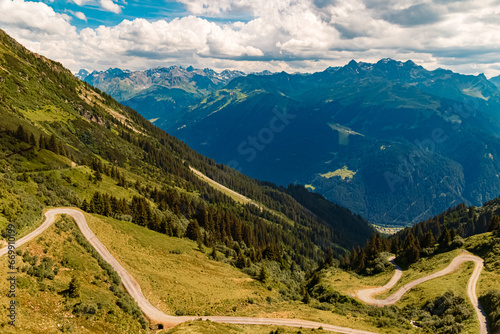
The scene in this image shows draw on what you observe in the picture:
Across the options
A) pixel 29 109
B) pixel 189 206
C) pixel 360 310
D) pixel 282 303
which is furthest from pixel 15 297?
pixel 29 109

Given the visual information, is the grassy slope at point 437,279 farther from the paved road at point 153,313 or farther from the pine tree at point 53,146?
the pine tree at point 53,146

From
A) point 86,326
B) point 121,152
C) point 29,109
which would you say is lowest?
point 86,326

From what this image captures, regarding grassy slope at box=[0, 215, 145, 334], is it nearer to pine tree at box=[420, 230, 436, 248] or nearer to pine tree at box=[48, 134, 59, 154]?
pine tree at box=[48, 134, 59, 154]

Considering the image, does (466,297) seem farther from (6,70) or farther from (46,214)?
(6,70)

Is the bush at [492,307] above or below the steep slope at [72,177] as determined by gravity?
below

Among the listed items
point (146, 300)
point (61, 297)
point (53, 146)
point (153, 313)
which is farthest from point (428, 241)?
point (53, 146)

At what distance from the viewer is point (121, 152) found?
193m

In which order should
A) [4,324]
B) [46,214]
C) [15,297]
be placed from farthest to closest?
[46,214]
[15,297]
[4,324]

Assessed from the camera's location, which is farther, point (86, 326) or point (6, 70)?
point (6, 70)

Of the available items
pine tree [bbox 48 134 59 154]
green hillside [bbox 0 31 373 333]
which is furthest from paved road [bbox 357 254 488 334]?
pine tree [bbox 48 134 59 154]

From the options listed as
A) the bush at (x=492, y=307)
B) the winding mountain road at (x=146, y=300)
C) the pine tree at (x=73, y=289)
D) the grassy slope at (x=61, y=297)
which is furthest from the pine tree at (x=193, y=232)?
the bush at (x=492, y=307)

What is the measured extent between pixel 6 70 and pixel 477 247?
244232 millimetres

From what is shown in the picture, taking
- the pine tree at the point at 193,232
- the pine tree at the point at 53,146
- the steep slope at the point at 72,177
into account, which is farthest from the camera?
the pine tree at the point at 53,146

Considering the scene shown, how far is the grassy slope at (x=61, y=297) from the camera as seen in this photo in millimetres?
32750
